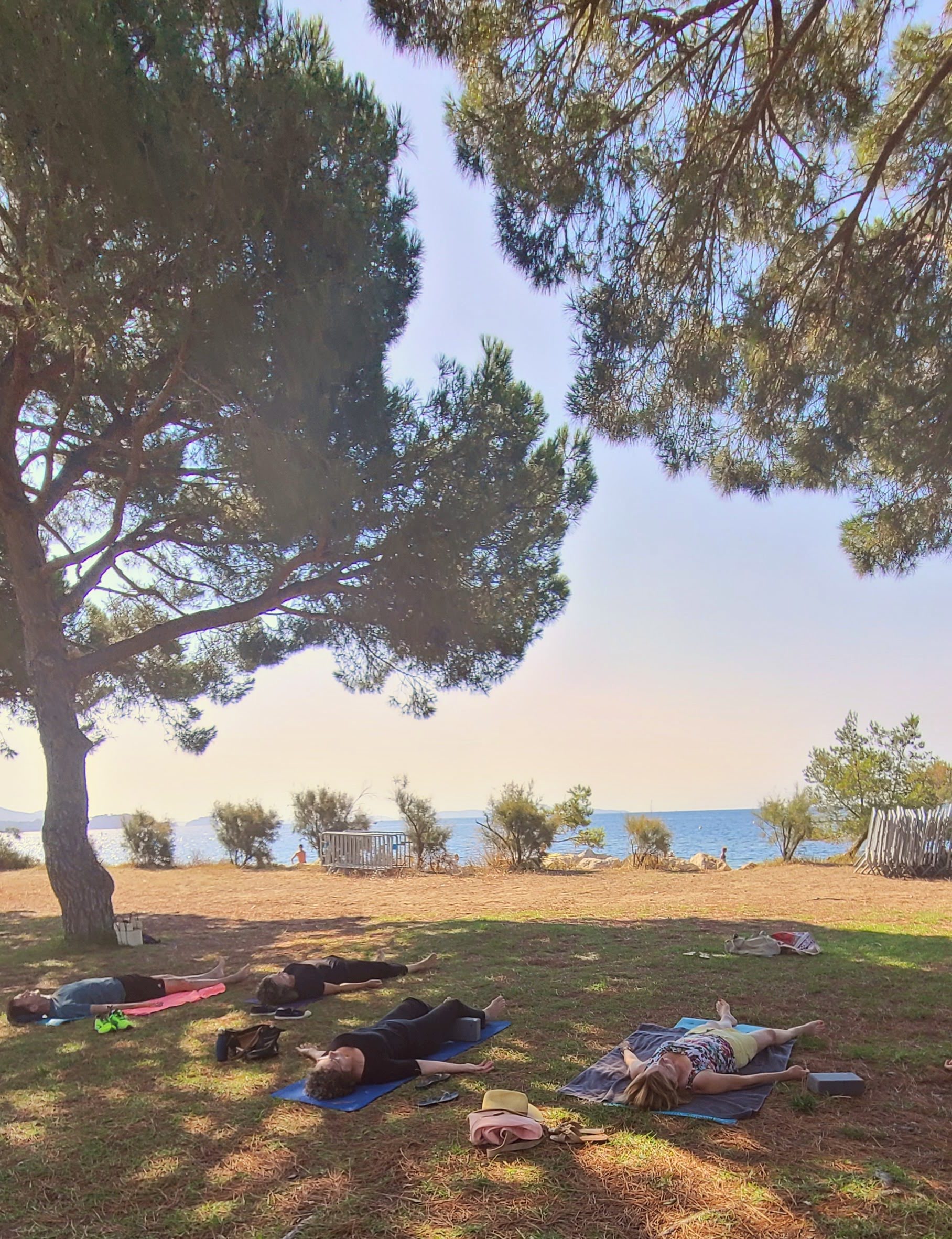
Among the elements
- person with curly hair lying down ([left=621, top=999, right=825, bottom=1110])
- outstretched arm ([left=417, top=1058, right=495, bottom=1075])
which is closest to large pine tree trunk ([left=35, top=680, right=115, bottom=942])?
outstretched arm ([left=417, top=1058, right=495, bottom=1075])

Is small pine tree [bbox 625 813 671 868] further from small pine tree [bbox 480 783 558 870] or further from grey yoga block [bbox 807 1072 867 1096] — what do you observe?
grey yoga block [bbox 807 1072 867 1096]

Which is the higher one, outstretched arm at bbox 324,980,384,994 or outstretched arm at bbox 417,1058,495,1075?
outstretched arm at bbox 324,980,384,994

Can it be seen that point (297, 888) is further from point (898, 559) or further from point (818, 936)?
point (898, 559)

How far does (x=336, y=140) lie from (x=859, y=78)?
14.8ft

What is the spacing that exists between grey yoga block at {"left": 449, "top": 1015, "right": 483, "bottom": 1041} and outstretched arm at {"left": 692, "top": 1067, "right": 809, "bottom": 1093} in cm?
141

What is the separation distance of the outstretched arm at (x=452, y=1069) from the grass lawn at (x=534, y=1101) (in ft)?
0.26

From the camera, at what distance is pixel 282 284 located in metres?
7.71

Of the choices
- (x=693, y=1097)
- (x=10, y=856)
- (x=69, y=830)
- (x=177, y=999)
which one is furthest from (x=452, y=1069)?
(x=10, y=856)

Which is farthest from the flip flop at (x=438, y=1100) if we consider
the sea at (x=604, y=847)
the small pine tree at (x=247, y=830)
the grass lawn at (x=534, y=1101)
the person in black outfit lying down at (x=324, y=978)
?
the small pine tree at (x=247, y=830)

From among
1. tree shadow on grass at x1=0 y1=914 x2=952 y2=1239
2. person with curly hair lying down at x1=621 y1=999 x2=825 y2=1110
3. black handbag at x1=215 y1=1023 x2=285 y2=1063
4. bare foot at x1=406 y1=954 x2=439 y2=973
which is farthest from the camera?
bare foot at x1=406 y1=954 x2=439 y2=973

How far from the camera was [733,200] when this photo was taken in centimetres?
639

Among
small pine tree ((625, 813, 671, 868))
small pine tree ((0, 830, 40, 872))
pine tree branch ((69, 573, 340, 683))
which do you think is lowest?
small pine tree ((0, 830, 40, 872))

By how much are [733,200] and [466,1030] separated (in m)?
6.23

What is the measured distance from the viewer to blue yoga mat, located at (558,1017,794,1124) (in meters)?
3.55
